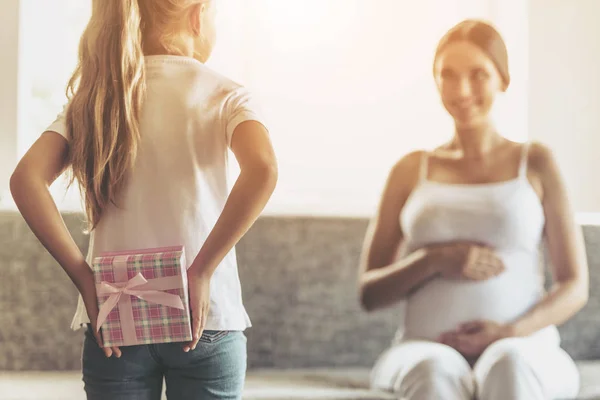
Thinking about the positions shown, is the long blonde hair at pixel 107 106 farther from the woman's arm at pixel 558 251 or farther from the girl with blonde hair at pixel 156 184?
the woman's arm at pixel 558 251

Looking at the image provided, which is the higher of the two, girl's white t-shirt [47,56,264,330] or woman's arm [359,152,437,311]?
girl's white t-shirt [47,56,264,330]

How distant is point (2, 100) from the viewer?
1.65 meters

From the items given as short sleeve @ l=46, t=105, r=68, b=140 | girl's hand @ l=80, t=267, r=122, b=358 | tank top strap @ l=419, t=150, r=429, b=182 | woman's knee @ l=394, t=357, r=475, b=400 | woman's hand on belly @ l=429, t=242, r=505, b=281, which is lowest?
woman's knee @ l=394, t=357, r=475, b=400

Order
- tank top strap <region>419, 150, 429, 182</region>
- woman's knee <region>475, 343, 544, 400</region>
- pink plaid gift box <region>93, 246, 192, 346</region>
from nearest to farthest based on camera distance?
pink plaid gift box <region>93, 246, 192, 346</region> < woman's knee <region>475, 343, 544, 400</region> < tank top strap <region>419, 150, 429, 182</region>

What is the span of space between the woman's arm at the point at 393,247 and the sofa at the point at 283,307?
0.11 metres

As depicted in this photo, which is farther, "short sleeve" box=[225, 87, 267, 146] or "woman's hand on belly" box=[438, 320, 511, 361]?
"woman's hand on belly" box=[438, 320, 511, 361]

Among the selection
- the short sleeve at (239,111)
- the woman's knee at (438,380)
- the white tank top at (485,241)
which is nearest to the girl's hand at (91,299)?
the short sleeve at (239,111)

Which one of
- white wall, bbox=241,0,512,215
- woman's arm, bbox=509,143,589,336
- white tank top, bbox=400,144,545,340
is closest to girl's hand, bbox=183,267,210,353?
white tank top, bbox=400,144,545,340

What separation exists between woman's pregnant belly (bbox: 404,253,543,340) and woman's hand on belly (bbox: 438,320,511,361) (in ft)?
0.04

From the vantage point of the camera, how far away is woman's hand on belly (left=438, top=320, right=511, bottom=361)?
1320mm

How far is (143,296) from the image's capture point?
87cm

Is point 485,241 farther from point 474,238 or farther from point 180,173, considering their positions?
point 180,173

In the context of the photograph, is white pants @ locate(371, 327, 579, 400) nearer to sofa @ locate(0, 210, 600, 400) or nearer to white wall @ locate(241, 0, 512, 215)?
sofa @ locate(0, 210, 600, 400)

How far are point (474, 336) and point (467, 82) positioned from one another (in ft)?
1.66
